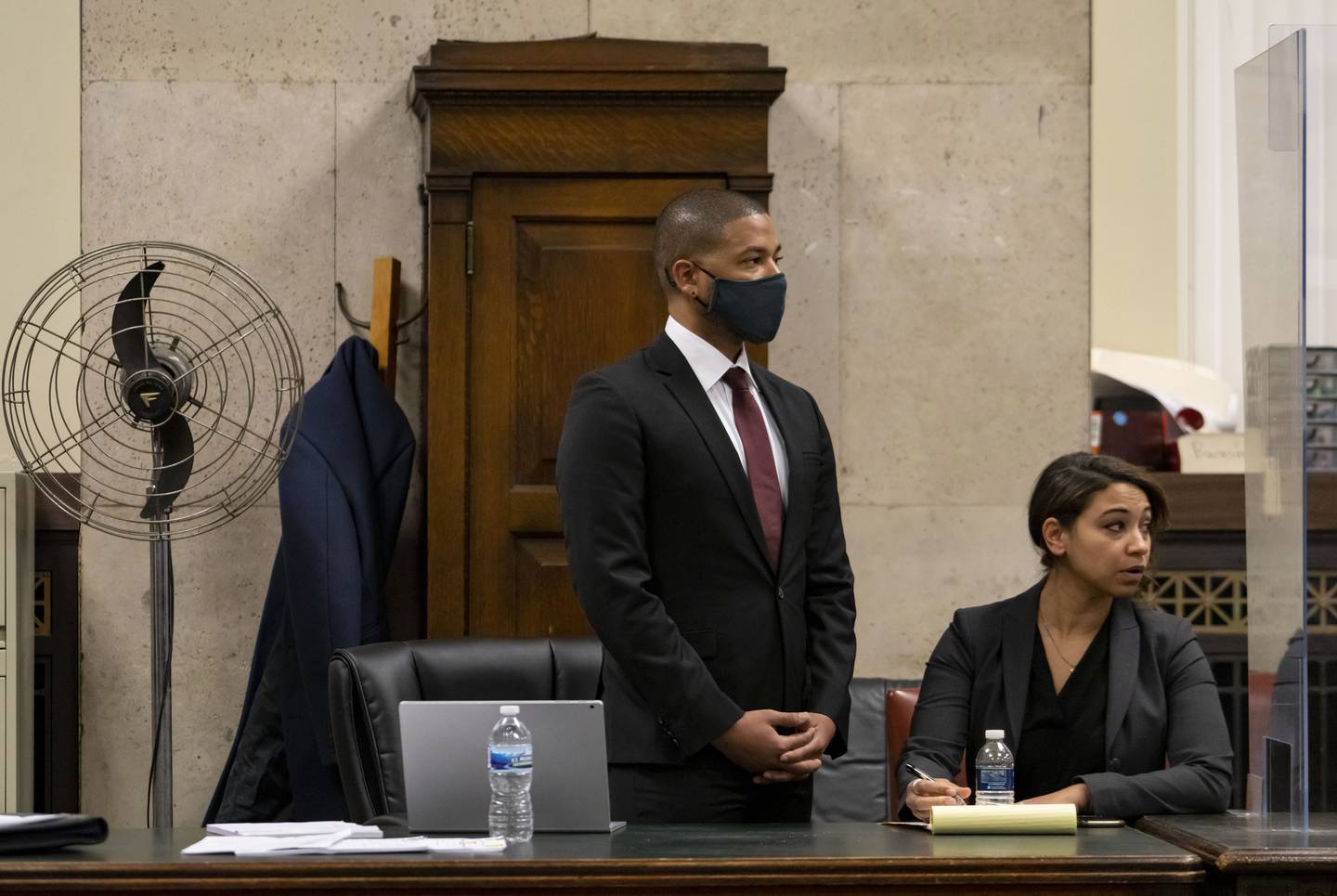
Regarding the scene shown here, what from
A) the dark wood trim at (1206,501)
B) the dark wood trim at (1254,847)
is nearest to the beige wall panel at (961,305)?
the dark wood trim at (1206,501)

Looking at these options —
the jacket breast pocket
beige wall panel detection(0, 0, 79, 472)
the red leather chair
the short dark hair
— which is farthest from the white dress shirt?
beige wall panel detection(0, 0, 79, 472)

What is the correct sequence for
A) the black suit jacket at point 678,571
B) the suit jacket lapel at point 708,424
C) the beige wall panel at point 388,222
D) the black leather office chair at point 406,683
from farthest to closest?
the beige wall panel at point 388,222, the black leather office chair at point 406,683, the suit jacket lapel at point 708,424, the black suit jacket at point 678,571

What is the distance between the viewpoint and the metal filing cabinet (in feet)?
11.7

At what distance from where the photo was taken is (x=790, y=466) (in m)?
2.77

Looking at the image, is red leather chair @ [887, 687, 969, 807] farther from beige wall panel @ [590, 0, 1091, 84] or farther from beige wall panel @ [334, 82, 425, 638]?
beige wall panel @ [590, 0, 1091, 84]

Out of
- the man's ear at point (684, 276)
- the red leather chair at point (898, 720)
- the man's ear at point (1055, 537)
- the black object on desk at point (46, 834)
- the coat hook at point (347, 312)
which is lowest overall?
Answer: the red leather chair at point (898, 720)

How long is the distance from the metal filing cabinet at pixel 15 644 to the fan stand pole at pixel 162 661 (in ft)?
1.34

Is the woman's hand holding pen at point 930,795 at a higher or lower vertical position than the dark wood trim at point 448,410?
lower

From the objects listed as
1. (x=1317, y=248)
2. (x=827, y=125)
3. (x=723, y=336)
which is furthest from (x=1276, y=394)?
(x=827, y=125)

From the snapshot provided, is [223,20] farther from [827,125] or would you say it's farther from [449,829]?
[449,829]

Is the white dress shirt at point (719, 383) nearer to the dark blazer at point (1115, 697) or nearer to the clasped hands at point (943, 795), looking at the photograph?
the dark blazer at point (1115, 697)

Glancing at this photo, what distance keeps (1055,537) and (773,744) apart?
0.69 meters

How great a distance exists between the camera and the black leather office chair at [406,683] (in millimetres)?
2928

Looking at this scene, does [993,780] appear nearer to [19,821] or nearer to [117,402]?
[19,821]
